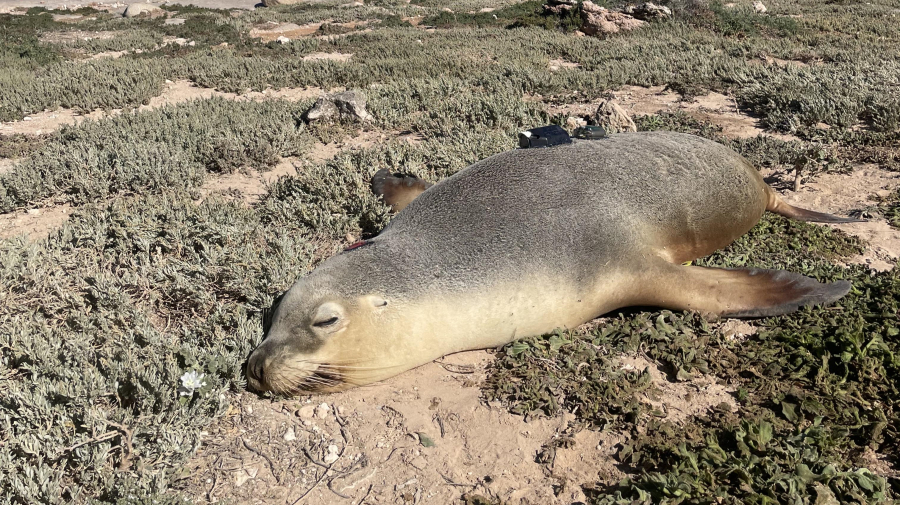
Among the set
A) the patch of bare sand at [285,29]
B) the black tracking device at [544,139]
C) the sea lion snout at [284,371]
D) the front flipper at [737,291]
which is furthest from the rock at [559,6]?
the sea lion snout at [284,371]

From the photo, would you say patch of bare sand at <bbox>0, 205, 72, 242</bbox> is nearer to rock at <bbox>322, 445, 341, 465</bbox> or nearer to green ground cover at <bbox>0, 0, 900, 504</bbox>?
green ground cover at <bbox>0, 0, 900, 504</bbox>

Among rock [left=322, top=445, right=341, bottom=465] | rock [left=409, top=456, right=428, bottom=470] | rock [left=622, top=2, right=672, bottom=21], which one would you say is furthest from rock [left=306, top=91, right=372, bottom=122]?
rock [left=622, top=2, right=672, bottom=21]

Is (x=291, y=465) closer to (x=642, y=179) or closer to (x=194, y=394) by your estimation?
(x=194, y=394)

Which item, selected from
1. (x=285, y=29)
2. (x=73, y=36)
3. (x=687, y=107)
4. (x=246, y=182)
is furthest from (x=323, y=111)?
(x=73, y=36)

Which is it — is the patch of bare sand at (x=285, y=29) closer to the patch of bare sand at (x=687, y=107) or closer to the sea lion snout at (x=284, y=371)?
the patch of bare sand at (x=687, y=107)

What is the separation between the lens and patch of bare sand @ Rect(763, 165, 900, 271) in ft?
14.9

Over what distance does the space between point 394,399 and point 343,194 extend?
2.68 metres

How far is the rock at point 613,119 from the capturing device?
7.17 m

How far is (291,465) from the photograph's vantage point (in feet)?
9.49

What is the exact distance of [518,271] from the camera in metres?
3.46

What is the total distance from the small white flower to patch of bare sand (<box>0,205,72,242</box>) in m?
3.04

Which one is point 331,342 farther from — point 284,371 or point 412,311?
point 412,311

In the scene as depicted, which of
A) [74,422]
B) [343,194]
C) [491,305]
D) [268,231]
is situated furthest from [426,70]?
[74,422]

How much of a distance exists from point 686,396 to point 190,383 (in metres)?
2.67
